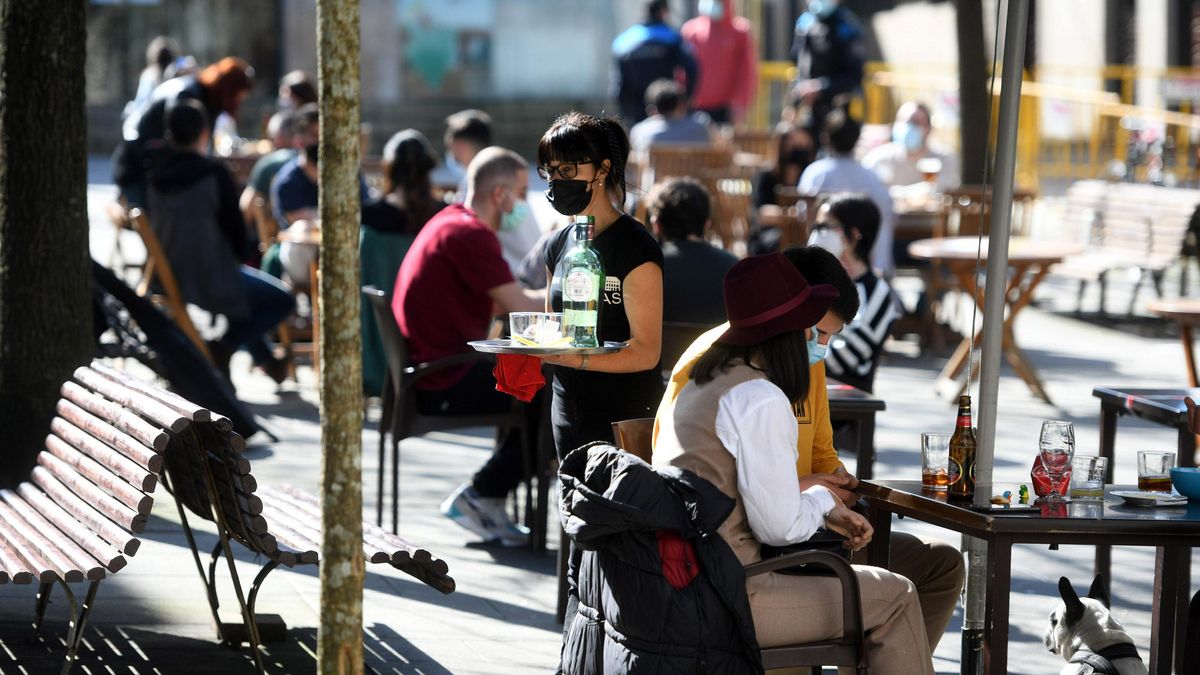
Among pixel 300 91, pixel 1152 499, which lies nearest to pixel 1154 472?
pixel 1152 499

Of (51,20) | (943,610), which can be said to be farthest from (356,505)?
(51,20)

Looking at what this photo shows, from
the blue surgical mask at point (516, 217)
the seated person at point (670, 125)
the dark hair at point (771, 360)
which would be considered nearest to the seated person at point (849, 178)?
the seated person at point (670, 125)

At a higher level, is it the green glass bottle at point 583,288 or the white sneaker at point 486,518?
the green glass bottle at point 583,288

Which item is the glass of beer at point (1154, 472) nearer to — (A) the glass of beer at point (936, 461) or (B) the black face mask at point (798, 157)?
(A) the glass of beer at point (936, 461)

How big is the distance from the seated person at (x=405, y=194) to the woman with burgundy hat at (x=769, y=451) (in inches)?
190

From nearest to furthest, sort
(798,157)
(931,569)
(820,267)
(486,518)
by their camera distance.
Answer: (820,267), (931,569), (486,518), (798,157)

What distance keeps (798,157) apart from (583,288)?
906cm

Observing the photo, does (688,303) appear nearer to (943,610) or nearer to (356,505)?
(943,610)

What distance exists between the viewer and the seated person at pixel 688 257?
6.62 m

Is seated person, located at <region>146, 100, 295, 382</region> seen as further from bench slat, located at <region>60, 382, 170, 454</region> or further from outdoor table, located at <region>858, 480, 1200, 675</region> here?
outdoor table, located at <region>858, 480, 1200, 675</region>

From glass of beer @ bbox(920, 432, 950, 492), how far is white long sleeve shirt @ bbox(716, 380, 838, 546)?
23.5 inches

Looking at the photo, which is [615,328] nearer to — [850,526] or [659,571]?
[850,526]

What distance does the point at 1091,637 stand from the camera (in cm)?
449

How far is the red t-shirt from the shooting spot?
22.7ft
